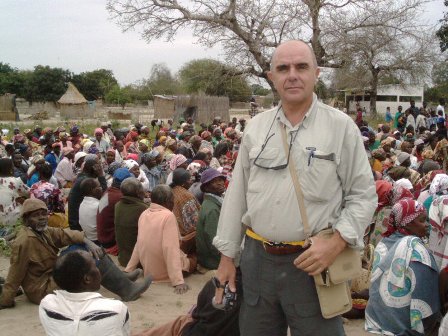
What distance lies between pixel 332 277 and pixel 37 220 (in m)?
3.19

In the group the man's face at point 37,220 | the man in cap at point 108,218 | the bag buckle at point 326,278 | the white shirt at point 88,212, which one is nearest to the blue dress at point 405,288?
the bag buckle at point 326,278

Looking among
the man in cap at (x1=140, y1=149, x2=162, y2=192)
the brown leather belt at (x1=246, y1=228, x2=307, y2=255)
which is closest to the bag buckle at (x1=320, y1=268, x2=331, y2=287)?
the brown leather belt at (x1=246, y1=228, x2=307, y2=255)

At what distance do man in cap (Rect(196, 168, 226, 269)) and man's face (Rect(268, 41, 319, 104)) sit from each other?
10.5 ft

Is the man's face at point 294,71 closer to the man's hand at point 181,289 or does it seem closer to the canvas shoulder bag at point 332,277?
the canvas shoulder bag at point 332,277

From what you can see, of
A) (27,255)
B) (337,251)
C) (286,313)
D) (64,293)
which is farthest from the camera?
(27,255)

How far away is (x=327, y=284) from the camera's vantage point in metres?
2.10

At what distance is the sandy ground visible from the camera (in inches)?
161

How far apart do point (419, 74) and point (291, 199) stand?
1136 inches

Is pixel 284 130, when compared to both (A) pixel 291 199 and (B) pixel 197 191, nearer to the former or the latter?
(A) pixel 291 199

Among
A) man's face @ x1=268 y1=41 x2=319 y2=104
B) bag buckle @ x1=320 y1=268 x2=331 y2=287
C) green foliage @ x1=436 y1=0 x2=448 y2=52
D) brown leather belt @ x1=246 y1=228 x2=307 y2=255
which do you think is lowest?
bag buckle @ x1=320 y1=268 x2=331 y2=287

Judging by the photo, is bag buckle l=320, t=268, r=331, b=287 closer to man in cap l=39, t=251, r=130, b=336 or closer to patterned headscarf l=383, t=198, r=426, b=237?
man in cap l=39, t=251, r=130, b=336

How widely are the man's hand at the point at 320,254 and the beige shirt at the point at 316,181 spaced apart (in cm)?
5

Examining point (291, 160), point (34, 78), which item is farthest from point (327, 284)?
point (34, 78)

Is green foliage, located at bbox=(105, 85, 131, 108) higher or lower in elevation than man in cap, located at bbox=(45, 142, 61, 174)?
higher
